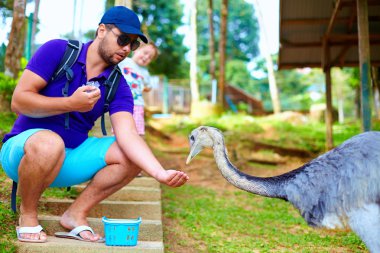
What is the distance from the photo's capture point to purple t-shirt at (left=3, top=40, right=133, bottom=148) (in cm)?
338

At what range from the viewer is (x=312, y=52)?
35.9 ft

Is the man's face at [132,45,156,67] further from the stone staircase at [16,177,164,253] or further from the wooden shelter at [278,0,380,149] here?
the wooden shelter at [278,0,380,149]

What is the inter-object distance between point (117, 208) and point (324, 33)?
22.4 ft

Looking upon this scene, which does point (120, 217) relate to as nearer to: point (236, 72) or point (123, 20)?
point (123, 20)

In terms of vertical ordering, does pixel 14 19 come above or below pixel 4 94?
above

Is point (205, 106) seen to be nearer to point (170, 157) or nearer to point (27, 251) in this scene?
point (170, 157)

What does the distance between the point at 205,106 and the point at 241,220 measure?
38.1 ft

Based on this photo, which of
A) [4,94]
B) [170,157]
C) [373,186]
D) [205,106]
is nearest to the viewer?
[373,186]

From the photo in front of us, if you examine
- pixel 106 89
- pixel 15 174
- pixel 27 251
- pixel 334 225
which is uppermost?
pixel 106 89

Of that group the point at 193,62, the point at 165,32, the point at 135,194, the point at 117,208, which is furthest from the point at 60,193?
the point at 165,32

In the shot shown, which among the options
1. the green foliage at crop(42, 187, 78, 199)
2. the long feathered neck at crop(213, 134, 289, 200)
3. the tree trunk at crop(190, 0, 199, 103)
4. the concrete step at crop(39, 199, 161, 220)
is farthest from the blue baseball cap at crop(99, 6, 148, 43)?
the tree trunk at crop(190, 0, 199, 103)

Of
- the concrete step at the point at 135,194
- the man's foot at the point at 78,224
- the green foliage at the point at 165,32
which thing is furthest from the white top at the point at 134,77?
the green foliage at the point at 165,32

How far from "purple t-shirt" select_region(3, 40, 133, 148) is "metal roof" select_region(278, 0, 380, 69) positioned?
521 centimetres

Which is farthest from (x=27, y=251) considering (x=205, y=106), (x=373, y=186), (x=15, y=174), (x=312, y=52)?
(x=205, y=106)
